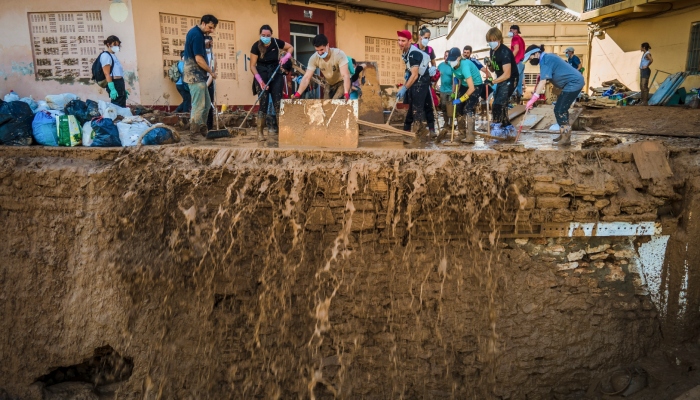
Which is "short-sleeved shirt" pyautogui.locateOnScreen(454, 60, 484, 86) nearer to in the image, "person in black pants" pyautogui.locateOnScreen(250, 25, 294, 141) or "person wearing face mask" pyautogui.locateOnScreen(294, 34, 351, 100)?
"person wearing face mask" pyautogui.locateOnScreen(294, 34, 351, 100)

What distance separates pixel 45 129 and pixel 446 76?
5.81m

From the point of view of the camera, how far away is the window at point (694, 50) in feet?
41.9

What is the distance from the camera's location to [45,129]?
5.55 meters

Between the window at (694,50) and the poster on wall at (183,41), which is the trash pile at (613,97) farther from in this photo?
the poster on wall at (183,41)

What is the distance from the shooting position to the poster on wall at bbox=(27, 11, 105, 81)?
8531 mm

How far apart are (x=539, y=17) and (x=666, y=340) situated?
19871mm

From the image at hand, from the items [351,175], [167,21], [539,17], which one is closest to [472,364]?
[351,175]

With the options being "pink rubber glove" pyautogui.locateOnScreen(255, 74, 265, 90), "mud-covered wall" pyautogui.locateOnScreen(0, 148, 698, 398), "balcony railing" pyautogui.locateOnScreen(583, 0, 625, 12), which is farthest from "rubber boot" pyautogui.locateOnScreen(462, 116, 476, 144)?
"balcony railing" pyautogui.locateOnScreen(583, 0, 625, 12)

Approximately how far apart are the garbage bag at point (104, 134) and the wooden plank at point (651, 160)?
5.63 m

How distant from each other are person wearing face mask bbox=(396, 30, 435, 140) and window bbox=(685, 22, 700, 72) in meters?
10.0

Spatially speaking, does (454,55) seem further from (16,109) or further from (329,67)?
(16,109)

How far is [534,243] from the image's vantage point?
16.8 ft

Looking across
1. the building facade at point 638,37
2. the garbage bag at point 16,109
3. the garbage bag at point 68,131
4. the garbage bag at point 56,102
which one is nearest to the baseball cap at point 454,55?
the garbage bag at point 68,131

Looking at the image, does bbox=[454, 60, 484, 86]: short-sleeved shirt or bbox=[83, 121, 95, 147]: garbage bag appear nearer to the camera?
bbox=[83, 121, 95, 147]: garbage bag
